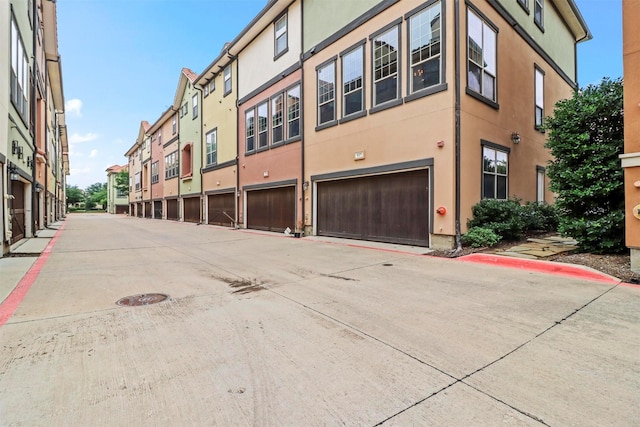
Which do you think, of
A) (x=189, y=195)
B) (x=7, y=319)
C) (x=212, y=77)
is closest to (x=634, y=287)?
(x=7, y=319)

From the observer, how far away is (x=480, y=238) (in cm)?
799

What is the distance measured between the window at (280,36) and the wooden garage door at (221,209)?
827 centimetres

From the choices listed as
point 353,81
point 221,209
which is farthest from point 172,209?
point 353,81

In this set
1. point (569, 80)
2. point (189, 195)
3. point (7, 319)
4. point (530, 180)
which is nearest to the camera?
point (7, 319)

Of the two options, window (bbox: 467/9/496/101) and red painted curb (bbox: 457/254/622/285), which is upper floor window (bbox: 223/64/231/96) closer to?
window (bbox: 467/9/496/101)

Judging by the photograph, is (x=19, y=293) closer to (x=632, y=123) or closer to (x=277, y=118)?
(x=632, y=123)

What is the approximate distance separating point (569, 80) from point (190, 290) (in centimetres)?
1844

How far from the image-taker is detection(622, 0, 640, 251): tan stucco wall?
5.25 meters

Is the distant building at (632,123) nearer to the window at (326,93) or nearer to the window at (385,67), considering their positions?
the window at (385,67)

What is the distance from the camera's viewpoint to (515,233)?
862 cm

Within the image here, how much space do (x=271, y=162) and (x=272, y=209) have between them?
226cm

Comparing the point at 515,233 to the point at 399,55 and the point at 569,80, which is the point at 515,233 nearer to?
the point at 399,55

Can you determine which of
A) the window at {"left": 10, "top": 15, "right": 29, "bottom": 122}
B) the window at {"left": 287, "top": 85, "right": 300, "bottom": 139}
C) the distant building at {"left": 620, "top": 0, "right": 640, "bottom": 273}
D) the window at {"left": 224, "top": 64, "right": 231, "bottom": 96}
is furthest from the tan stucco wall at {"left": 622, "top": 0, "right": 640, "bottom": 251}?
the window at {"left": 224, "top": 64, "right": 231, "bottom": 96}

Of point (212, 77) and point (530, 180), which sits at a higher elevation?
point (212, 77)
